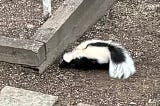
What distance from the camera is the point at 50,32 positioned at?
6.05 meters

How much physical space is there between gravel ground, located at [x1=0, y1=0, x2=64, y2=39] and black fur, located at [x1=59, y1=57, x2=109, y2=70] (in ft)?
2.13

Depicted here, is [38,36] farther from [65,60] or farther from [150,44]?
[150,44]

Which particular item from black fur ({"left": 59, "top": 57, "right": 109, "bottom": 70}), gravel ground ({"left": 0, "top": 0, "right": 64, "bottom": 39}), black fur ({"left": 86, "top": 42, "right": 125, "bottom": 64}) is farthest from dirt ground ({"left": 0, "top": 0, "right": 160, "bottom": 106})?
gravel ground ({"left": 0, "top": 0, "right": 64, "bottom": 39})

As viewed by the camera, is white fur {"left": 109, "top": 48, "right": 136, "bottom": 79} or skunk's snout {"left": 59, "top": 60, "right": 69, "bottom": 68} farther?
skunk's snout {"left": 59, "top": 60, "right": 69, "bottom": 68}

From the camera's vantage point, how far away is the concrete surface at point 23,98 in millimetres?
5137

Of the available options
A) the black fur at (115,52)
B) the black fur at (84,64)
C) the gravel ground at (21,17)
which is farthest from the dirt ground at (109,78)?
the gravel ground at (21,17)

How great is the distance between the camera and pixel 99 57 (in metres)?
6.09

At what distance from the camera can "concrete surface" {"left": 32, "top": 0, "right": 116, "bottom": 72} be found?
237 inches

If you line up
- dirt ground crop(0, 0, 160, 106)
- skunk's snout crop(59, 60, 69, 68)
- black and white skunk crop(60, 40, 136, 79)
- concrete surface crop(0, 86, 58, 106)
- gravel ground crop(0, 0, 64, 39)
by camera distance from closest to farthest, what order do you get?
concrete surface crop(0, 86, 58, 106) < dirt ground crop(0, 0, 160, 106) < black and white skunk crop(60, 40, 136, 79) < skunk's snout crop(59, 60, 69, 68) < gravel ground crop(0, 0, 64, 39)

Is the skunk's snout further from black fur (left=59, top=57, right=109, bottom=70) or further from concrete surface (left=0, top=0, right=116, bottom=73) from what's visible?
concrete surface (left=0, top=0, right=116, bottom=73)

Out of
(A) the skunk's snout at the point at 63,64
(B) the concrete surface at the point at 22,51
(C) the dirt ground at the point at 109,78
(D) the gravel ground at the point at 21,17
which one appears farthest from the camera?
(D) the gravel ground at the point at 21,17

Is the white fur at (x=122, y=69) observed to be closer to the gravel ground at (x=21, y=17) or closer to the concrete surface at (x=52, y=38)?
the concrete surface at (x=52, y=38)

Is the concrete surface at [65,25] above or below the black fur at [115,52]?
above

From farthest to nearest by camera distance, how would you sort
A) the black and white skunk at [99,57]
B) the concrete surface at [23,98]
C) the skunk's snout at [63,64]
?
the skunk's snout at [63,64], the black and white skunk at [99,57], the concrete surface at [23,98]
